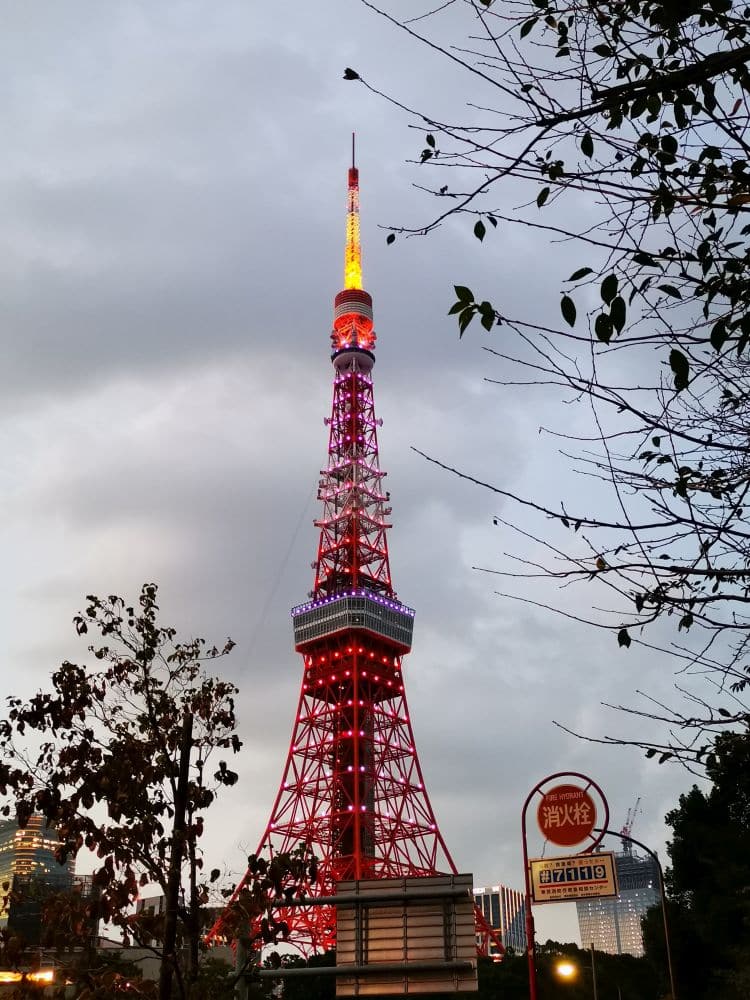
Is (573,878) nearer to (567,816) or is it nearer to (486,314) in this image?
(567,816)

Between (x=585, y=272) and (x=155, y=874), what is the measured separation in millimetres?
7874

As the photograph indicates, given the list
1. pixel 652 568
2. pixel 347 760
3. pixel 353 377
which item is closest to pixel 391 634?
pixel 347 760

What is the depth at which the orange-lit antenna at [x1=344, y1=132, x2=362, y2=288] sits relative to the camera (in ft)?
248

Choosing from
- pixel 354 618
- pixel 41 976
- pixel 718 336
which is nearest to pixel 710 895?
pixel 41 976

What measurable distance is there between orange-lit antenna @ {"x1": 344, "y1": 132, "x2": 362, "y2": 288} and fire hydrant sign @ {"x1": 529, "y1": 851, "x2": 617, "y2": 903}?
65196 millimetres

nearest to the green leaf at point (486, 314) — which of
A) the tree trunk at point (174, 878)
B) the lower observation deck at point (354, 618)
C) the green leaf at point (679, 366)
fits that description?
the green leaf at point (679, 366)

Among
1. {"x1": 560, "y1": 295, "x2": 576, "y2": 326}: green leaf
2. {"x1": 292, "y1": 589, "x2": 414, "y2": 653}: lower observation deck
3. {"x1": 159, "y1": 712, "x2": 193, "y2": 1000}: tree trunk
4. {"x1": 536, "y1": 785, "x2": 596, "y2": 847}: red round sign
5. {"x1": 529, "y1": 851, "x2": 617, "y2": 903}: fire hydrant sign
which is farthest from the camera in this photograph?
{"x1": 292, "y1": 589, "x2": 414, "y2": 653}: lower observation deck

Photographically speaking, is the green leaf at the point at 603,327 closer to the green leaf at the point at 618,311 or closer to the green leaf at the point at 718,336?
the green leaf at the point at 618,311

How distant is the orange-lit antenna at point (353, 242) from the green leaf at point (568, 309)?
236 ft

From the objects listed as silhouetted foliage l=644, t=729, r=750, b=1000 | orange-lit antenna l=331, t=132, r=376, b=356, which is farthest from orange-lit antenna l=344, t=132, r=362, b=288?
silhouetted foliage l=644, t=729, r=750, b=1000

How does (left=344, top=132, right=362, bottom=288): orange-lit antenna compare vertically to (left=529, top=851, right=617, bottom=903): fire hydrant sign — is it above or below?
above

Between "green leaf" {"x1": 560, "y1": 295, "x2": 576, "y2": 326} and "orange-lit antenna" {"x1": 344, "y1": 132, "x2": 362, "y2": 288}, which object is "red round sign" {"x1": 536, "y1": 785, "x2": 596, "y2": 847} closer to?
"green leaf" {"x1": 560, "y1": 295, "x2": 576, "y2": 326}

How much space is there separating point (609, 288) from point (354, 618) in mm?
58264

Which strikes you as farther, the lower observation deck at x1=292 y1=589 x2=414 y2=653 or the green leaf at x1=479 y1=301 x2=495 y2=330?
the lower observation deck at x1=292 y1=589 x2=414 y2=653
